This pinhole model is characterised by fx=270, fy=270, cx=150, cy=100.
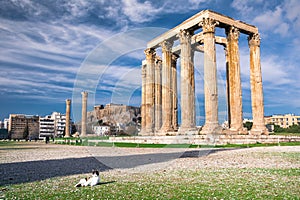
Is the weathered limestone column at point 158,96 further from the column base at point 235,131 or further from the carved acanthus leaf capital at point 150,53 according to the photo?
the column base at point 235,131

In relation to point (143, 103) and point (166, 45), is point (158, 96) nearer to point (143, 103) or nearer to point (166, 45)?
point (143, 103)

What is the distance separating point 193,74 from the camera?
37.9 meters

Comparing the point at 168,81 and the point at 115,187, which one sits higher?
the point at 168,81

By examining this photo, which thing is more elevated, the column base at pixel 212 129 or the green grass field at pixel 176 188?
the column base at pixel 212 129

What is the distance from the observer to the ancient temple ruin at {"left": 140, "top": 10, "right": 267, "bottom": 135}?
32.4 m

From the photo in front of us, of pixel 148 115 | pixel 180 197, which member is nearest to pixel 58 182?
pixel 180 197

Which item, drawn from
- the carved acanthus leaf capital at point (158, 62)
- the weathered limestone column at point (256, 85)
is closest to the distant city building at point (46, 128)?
the carved acanthus leaf capital at point (158, 62)

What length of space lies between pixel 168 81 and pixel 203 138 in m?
14.7

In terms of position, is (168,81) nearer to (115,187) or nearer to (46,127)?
(115,187)

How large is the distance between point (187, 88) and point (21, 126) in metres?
147

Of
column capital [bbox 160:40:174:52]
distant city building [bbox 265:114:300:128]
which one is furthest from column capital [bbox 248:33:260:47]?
distant city building [bbox 265:114:300:128]

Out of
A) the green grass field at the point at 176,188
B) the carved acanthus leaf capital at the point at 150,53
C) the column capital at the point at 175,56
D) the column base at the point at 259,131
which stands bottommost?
the green grass field at the point at 176,188

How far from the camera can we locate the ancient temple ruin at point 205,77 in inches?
1277

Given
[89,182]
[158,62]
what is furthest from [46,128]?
[89,182]
